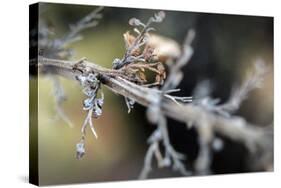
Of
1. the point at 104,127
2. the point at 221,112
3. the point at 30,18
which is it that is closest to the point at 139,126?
the point at 104,127

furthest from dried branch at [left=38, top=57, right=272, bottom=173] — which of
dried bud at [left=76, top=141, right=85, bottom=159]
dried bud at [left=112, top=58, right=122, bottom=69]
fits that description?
dried bud at [left=76, top=141, right=85, bottom=159]

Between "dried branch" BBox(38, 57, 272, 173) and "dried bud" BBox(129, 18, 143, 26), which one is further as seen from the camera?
"dried bud" BBox(129, 18, 143, 26)

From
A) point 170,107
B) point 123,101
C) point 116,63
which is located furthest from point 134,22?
point 170,107

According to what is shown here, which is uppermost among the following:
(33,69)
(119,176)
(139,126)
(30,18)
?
(30,18)

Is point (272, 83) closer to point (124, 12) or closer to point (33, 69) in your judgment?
point (124, 12)

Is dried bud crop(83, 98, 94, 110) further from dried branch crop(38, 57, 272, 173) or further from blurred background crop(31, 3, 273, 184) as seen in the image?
dried branch crop(38, 57, 272, 173)

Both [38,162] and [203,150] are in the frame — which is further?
[203,150]

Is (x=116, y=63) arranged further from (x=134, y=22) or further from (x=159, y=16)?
(x=159, y=16)

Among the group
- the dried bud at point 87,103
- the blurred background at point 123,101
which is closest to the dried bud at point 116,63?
the blurred background at point 123,101
